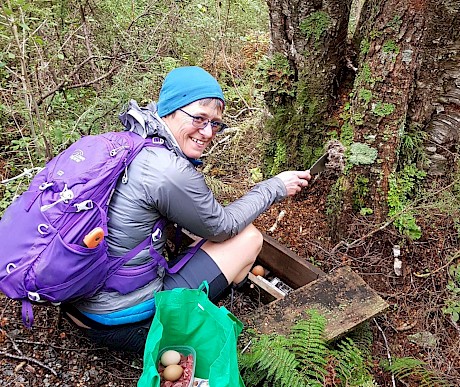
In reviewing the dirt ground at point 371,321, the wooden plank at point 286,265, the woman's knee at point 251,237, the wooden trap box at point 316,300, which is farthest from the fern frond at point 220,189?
the woman's knee at point 251,237

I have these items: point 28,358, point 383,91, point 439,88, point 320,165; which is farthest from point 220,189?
point 28,358

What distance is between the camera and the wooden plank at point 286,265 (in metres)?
2.79

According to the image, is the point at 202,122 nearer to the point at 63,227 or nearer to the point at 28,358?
the point at 63,227

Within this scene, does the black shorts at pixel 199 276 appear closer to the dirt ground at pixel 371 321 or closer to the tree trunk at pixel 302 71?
the dirt ground at pixel 371 321

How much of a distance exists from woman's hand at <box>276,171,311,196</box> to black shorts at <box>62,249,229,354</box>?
659 millimetres

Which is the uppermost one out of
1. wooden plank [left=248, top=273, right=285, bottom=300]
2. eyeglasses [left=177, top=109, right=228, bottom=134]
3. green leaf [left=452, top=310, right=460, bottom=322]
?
eyeglasses [left=177, top=109, right=228, bottom=134]

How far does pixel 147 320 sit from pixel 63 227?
28.3 inches

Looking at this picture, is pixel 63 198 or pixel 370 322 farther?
pixel 370 322

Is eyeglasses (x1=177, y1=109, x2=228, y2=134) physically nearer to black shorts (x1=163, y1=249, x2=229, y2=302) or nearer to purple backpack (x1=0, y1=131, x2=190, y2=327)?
purple backpack (x1=0, y1=131, x2=190, y2=327)

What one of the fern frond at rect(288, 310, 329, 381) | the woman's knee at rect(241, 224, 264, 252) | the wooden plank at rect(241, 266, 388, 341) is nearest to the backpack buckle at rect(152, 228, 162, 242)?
the woman's knee at rect(241, 224, 264, 252)

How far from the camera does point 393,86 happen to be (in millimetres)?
2646

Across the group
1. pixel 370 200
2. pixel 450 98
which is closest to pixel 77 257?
pixel 370 200

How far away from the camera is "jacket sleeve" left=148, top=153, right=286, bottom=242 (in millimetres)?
2059

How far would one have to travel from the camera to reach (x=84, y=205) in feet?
6.30
